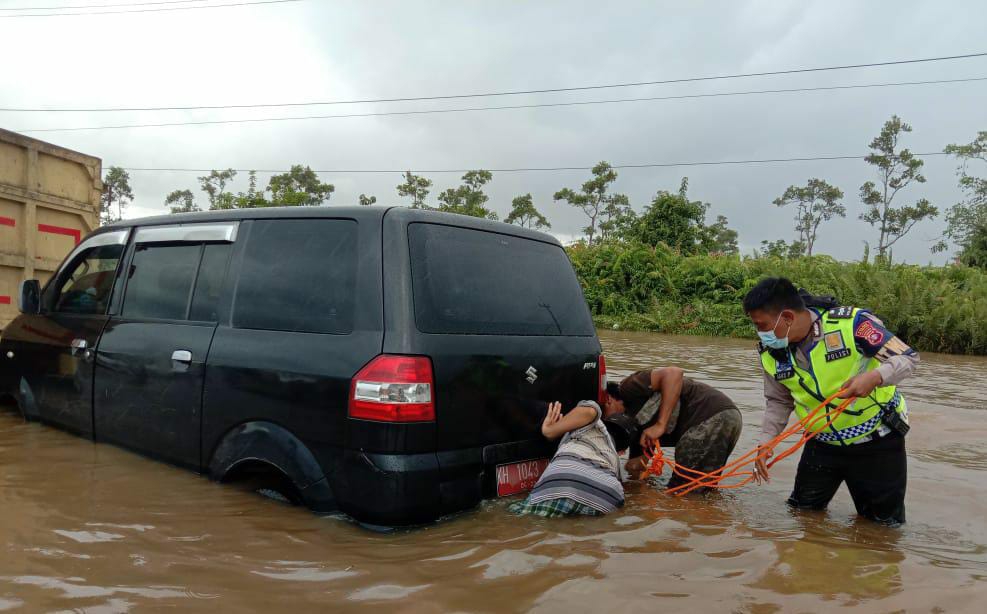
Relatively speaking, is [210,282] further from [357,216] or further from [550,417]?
[550,417]

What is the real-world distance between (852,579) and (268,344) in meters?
2.75

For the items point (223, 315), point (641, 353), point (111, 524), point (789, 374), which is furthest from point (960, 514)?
point (641, 353)

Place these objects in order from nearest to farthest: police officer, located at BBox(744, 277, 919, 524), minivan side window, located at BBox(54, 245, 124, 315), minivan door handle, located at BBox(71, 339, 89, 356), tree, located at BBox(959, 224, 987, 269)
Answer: police officer, located at BBox(744, 277, 919, 524)
minivan door handle, located at BBox(71, 339, 89, 356)
minivan side window, located at BBox(54, 245, 124, 315)
tree, located at BBox(959, 224, 987, 269)

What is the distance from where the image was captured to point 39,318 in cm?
471

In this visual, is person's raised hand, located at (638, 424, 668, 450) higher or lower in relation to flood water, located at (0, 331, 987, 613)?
higher

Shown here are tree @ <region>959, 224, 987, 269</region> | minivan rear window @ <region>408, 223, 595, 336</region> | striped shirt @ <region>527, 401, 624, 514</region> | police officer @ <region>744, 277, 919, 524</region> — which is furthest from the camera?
tree @ <region>959, 224, 987, 269</region>

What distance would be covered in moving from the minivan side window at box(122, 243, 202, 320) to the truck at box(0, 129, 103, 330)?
393cm

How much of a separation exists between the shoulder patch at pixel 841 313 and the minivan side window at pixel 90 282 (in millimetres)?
4281

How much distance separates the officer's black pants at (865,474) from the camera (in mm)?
3566

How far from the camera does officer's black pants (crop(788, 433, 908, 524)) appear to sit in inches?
140

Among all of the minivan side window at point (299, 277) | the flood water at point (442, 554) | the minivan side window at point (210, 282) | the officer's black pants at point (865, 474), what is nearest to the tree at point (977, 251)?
the flood water at point (442, 554)

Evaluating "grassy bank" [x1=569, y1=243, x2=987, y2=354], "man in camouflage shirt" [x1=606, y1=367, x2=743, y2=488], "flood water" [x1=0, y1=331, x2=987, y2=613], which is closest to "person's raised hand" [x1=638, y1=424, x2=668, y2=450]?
"man in camouflage shirt" [x1=606, y1=367, x2=743, y2=488]

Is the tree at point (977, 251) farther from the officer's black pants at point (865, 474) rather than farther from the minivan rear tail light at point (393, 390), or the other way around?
the minivan rear tail light at point (393, 390)

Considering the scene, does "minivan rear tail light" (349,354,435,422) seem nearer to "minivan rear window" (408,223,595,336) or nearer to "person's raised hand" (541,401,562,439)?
"minivan rear window" (408,223,595,336)
